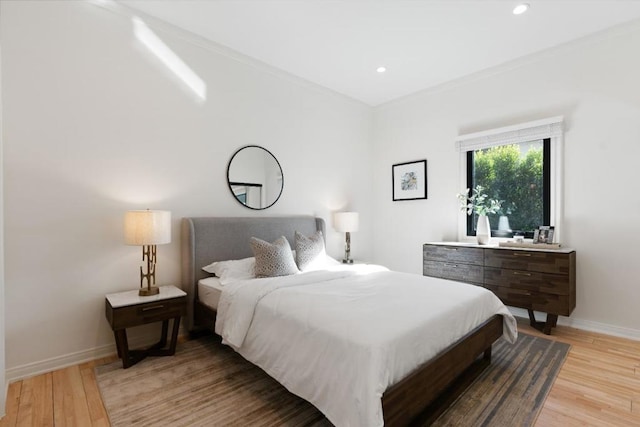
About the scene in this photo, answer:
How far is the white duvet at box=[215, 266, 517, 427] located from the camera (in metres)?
1.52

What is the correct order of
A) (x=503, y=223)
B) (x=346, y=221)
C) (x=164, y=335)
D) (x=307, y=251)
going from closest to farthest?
1. (x=164, y=335)
2. (x=307, y=251)
3. (x=503, y=223)
4. (x=346, y=221)

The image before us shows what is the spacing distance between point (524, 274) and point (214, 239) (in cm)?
320

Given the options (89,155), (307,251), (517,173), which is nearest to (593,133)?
(517,173)

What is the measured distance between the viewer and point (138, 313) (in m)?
2.48

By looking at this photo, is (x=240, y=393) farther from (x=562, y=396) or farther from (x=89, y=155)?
(x=89, y=155)

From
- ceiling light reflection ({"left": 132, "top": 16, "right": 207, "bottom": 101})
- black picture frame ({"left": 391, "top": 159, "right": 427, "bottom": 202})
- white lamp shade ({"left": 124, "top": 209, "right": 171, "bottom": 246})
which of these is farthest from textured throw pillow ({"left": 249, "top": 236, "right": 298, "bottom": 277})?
black picture frame ({"left": 391, "top": 159, "right": 427, "bottom": 202})

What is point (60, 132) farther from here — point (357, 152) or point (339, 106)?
point (357, 152)

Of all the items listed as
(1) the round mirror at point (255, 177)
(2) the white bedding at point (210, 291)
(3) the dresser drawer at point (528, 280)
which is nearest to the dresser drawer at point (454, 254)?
(3) the dresser drawer at point (528, 280)

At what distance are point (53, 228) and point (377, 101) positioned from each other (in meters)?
4.36

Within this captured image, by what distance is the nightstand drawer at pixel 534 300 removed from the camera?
9.99ft

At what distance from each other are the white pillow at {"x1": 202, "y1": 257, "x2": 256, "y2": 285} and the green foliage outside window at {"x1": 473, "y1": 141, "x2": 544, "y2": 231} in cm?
303

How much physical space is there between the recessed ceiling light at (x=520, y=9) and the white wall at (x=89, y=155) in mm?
2684

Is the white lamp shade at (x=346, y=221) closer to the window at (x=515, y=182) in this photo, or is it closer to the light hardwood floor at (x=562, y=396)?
the window at (x=515, y=182)

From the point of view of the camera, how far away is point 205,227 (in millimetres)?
3170
